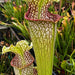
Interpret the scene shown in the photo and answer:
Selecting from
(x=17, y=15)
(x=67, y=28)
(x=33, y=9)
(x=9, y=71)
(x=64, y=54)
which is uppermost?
(x=33, y=9)

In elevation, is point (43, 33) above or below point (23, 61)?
above

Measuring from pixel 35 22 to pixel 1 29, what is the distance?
5.28 feet

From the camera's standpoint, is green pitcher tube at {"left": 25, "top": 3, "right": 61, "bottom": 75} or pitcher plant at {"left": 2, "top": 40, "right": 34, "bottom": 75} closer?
green pitcher tube at {"left": 25, "top": 3, "right": 61, "bottom": 75}

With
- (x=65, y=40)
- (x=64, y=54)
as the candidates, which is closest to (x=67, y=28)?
(x=65, y=40)

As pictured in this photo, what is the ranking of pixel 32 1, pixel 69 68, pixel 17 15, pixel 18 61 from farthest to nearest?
1. pixel 17 15
2. pixel 69 68
3. pixel 18 61
4. pixel 32 1

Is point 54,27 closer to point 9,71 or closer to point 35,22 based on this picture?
point 35,22

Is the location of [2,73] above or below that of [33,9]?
below

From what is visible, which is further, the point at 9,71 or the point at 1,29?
the point at 1,29

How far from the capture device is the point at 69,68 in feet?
3.72

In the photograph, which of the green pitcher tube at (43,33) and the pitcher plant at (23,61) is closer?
the green pitcher tube at (43,33)

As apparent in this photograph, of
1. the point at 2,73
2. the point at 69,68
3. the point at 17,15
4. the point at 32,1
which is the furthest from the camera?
the point at 17,15

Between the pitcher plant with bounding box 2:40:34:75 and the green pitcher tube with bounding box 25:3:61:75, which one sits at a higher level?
the green pitcher tube with bounding box 25:3:61:75

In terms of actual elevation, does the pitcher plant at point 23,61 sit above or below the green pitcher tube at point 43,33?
below

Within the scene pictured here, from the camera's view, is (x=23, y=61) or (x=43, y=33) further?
(x=23, y=61)
